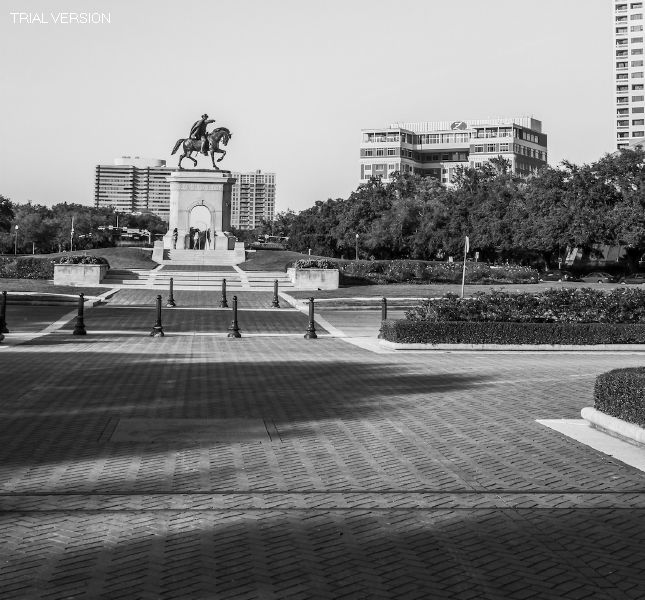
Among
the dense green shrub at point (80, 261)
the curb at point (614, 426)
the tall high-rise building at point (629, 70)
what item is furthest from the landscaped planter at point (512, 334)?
the tall high-rise building at point (629, 70)

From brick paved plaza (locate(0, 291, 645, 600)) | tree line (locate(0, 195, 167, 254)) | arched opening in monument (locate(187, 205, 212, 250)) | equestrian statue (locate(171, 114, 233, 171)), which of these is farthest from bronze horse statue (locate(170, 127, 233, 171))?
brick paved plaza (locate(0, 291, 645, 600))

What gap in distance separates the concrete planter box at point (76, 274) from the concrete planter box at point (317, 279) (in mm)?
11070

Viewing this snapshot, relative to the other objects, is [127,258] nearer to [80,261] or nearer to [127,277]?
[127,277]

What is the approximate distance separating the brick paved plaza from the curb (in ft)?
2.05

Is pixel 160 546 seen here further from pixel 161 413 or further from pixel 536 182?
pixel 536 182

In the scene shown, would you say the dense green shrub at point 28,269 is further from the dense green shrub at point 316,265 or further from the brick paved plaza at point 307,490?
the brick paved plaza at point 307,490

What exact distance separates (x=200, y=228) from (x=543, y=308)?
52991 mm

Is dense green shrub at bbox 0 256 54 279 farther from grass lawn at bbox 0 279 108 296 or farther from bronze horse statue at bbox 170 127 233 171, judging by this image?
bronze horse statue at bbox 170 127 233 171

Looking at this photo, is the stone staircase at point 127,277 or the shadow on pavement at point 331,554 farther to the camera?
the stone staircase at point 127,277

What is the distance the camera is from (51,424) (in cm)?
1031

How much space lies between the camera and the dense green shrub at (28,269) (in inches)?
1919

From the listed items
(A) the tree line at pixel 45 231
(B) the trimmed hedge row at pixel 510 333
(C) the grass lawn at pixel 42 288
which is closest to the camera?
(B) the trimmed hedge row at pixel 510 333

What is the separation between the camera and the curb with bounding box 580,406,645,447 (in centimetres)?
962

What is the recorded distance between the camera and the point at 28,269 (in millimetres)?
48906
